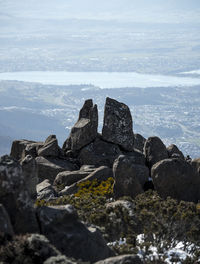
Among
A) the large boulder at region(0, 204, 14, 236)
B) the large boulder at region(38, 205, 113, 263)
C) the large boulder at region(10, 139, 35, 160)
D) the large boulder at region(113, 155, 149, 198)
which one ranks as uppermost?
the large boulder at region(0, 204, 14, 236)

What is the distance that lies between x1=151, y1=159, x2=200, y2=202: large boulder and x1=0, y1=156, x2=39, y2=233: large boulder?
41.8 ft

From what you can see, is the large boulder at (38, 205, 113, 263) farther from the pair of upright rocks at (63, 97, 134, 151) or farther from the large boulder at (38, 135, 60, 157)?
the large boulder at (38, 135, 60, 157)

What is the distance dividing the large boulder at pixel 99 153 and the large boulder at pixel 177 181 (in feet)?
37.0

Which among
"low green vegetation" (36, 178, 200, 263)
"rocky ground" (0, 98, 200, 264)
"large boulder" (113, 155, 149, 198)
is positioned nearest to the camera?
"rocky ground" (0, 98, 200, 264)

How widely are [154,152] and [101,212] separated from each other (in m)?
17.9

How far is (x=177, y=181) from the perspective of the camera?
2622 centimetres

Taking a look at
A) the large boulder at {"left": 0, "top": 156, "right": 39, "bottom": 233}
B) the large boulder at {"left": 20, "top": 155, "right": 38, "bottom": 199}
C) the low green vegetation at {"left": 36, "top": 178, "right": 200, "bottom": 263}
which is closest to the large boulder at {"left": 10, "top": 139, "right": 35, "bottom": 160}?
the large boulder at {"left": 20, "top": 155, "right": 38, "bottom": 199}

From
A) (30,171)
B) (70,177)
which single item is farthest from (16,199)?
(70,177)

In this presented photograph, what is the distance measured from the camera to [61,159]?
39312mm

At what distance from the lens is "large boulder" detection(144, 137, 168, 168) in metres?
36.6

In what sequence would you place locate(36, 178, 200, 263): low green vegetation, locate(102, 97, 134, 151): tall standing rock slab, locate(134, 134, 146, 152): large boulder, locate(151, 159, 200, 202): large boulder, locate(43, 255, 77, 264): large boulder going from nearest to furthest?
locate(43, 255, 77, 264): large boulder
locate(36, 178, 200, 263): low green vegetation
locate(151, 159, 200, 202): large boulder
locate(102, 97, 134, 151): tall standing rock slab
locate(134, 134, 146, 152): large boulder

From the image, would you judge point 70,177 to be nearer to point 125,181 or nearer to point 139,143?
point 125,181

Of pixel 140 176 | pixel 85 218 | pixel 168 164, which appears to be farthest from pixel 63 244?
pixel 140 176

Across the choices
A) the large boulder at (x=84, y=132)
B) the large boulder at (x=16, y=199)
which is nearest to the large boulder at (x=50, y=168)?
the large boulder at (x=84, y=132)
